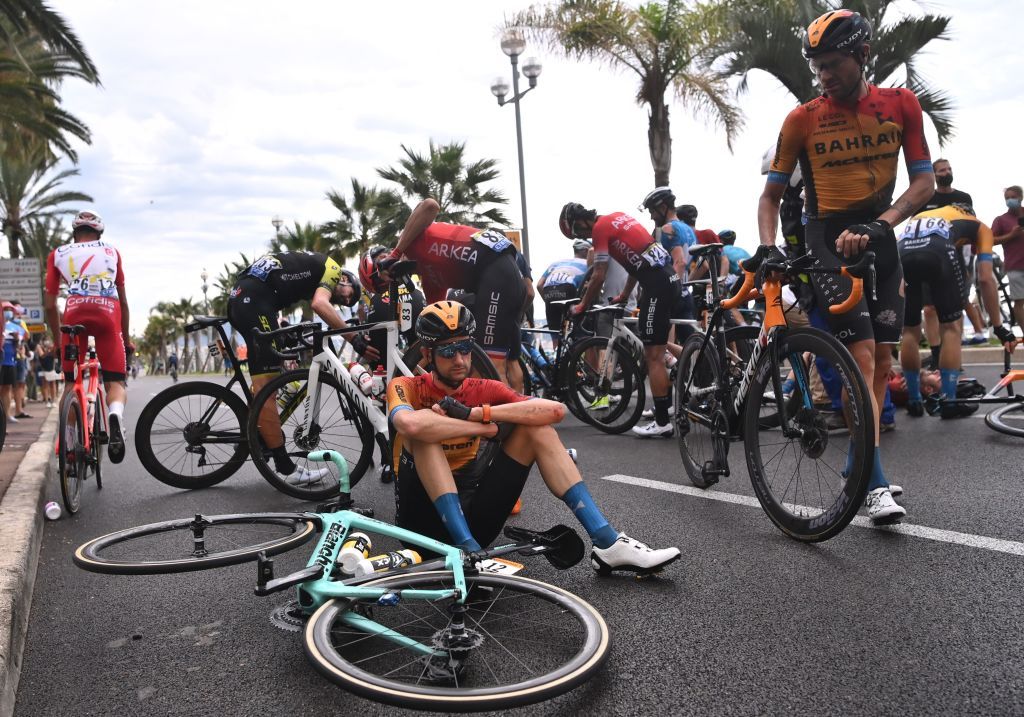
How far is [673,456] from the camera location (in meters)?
6.21

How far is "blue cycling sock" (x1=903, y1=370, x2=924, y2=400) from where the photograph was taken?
718cm

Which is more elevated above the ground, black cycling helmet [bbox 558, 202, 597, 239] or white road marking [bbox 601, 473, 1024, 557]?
black cycling helmet [bbox 558, 202, 597, 239]

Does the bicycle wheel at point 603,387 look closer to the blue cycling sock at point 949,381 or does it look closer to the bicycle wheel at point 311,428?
the blue cycling sock at point 949,381

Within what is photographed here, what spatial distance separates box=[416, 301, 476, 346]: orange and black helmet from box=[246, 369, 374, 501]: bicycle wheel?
→ 2.21 meters

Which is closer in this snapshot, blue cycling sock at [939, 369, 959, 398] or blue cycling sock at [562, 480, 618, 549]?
blue cycling sock at [562, 480, 618, 549]

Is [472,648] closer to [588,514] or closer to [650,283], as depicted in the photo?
[588,514]

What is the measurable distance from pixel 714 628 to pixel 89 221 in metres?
5.65

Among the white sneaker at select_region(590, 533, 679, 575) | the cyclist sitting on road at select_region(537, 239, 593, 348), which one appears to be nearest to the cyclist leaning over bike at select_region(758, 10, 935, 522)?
the white sneaker at select_region(590, 533, 679, 575)

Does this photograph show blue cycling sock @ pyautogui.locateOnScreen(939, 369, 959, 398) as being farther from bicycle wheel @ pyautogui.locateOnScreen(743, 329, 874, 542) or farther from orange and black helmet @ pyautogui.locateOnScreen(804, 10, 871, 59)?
orange and black helmet @ pyautogui.locateOnScreen(804, 10, 871, 59)

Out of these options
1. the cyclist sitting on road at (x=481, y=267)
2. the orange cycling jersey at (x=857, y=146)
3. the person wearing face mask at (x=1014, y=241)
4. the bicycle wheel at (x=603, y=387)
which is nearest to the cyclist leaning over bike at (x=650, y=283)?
the bicycle wheel at (x=603, y=387)

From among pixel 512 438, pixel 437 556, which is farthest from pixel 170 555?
pixel 512 438

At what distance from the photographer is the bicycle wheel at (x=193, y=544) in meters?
3.40

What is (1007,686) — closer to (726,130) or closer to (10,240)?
(726,130)

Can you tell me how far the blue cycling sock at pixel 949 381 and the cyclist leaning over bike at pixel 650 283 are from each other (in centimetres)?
221
